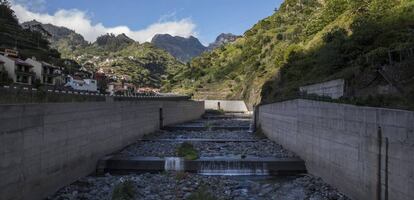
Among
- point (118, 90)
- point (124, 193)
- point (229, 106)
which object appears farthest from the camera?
point (229, 106)

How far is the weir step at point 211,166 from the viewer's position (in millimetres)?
19125

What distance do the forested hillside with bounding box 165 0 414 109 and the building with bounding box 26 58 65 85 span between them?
110 ft

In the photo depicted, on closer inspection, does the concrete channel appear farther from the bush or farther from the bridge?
the bush

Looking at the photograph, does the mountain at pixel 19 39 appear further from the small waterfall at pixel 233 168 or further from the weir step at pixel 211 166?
the small waterfall at pixel 233 168

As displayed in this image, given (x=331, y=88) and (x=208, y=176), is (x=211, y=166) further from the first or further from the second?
(x=331, y=88)

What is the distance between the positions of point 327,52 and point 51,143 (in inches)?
913

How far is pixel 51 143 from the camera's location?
1462cm

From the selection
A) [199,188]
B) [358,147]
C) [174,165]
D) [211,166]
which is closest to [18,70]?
[174,165]

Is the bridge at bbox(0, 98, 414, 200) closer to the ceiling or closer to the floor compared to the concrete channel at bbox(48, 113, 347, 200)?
closer to the ceiling

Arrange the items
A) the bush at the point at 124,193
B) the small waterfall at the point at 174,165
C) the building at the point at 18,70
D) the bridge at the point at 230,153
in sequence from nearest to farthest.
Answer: the bridge at the point at 230,153 → the bush at the point at 124,193 → the small waterfall at the point at 174,165 → the building at the point at 18,70

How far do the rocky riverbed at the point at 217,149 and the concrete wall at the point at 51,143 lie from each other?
164 cm

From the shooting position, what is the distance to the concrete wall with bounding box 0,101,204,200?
11655 mm

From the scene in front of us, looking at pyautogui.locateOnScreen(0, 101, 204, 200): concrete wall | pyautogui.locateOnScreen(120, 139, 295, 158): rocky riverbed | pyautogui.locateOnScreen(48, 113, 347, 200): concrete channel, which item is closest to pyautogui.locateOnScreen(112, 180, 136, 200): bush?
pyautogui.locateOnScreen(48, 113, 347, 200): concrete channel

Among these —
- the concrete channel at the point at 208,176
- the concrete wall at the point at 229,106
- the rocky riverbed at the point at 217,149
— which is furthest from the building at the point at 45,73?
the concrete channel at the point at 208,176
